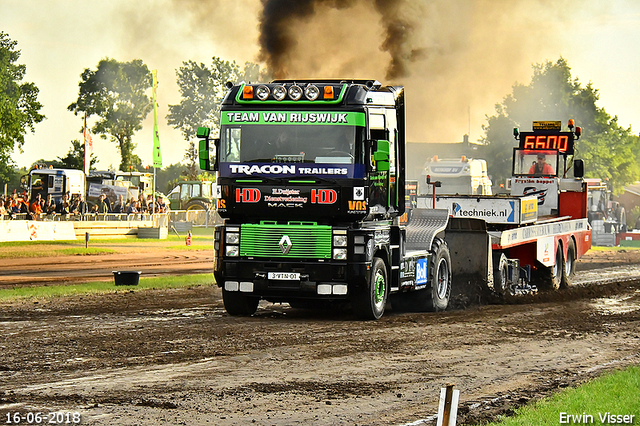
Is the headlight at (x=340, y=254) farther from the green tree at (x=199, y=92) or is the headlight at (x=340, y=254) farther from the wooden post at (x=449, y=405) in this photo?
the green tree at (x=199, y=92)

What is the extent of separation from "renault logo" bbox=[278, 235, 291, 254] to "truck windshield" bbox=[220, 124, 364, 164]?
116cm

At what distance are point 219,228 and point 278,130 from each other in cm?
183

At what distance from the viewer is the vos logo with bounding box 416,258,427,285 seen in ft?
49.8

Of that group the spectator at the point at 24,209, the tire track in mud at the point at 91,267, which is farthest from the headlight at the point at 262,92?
the spectator at the point at 24,209

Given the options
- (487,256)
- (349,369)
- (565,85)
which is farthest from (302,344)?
(565,85)

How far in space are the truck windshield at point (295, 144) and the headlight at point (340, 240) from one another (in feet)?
3.65

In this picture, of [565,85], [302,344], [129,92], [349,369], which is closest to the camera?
[349,369]

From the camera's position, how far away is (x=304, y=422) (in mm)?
7324

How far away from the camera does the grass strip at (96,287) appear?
18.0 meters

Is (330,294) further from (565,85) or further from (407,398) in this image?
(565,85)

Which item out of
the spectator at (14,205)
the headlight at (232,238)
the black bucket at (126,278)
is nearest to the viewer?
the headlight at (232,238)

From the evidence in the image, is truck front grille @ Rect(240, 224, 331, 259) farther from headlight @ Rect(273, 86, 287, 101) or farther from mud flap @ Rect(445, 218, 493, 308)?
mud flap @ Rect(445, 218, 493, 308)

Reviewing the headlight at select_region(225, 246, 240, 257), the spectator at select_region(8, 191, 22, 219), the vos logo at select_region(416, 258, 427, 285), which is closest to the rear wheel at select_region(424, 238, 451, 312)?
the vos logo at select_region(416, 258, 427, 285)

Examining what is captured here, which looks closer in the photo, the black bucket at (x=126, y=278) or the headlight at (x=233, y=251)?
the headlight at (x=233, y=251)
